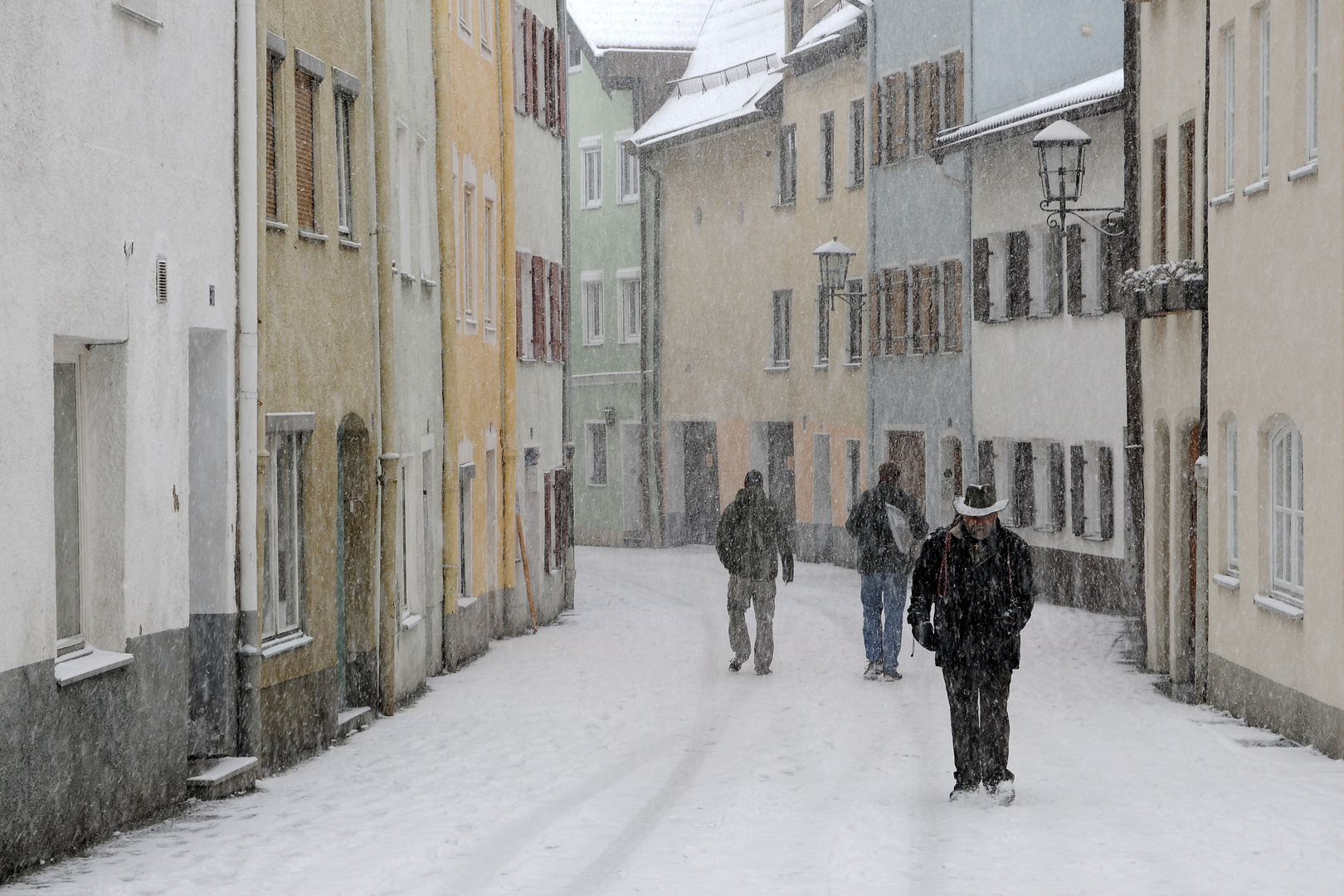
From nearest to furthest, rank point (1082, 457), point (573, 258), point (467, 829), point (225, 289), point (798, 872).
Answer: point (798, 872)
point (467, 829)
point (225, 289)
point (1082, 457)
point (573, 258)

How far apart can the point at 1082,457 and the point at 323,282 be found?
47.6 ft

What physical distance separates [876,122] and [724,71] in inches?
378

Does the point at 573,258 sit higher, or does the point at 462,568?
the point at 573,258

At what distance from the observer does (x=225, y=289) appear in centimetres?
1216

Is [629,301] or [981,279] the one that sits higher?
[629,301]

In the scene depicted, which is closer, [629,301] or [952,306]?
[952,306]

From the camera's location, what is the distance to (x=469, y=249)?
2238cm

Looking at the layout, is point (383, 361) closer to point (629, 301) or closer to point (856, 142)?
point (856, 142)

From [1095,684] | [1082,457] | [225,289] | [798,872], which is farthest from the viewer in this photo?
[1082,457]

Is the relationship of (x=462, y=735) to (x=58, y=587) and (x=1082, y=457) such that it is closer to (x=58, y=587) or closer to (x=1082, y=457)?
(x=58, y=587)

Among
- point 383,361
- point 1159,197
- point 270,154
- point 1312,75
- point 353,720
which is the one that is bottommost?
point 353,720

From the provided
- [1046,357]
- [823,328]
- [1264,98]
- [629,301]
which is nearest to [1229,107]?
[1264,98]

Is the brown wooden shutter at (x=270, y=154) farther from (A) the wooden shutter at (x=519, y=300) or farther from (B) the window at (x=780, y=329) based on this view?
(B) the window at (x=780, y=329)

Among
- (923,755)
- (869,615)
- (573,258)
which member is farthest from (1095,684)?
(573,258)
